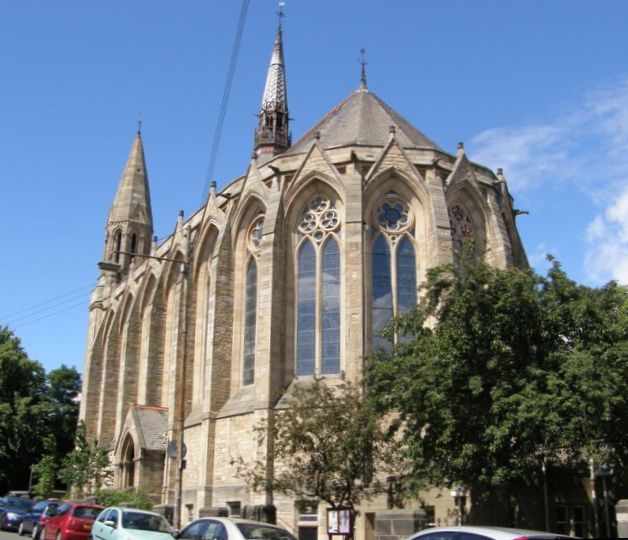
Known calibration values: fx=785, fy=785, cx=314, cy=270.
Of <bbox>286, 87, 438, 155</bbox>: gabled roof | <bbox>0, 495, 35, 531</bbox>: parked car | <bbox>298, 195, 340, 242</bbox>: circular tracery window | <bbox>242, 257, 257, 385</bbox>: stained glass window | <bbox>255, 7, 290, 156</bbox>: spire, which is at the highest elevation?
<bbox>255, 7, 290, 156</bbox>: spire

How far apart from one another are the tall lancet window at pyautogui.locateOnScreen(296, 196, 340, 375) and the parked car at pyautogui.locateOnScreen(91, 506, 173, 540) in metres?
11.4

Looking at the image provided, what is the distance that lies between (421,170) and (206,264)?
33.3ft

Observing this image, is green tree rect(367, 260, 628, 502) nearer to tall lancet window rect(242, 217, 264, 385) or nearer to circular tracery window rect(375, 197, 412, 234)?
circular tracery window rect(375, 197, 412, 234)

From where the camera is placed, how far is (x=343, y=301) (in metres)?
27.0

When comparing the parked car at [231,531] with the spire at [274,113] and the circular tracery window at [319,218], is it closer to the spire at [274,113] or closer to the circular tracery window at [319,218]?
the circular tracery window at [319,218]

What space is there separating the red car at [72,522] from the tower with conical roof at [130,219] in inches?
1199

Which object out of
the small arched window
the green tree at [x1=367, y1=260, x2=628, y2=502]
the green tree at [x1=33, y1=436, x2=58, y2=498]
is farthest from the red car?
the small arched window

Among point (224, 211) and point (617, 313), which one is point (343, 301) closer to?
point (224, 211)

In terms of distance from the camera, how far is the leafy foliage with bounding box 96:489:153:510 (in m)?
29.3

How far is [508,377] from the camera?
17188mm

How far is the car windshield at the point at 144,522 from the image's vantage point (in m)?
15.6

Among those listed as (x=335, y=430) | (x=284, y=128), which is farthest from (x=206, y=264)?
(x=284, y=128)

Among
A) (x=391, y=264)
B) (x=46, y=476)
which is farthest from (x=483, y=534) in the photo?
(x=46, y=476)

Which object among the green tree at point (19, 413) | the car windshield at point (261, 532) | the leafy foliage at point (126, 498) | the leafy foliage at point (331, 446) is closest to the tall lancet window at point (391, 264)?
the leafy foliage at point (331, 446)
